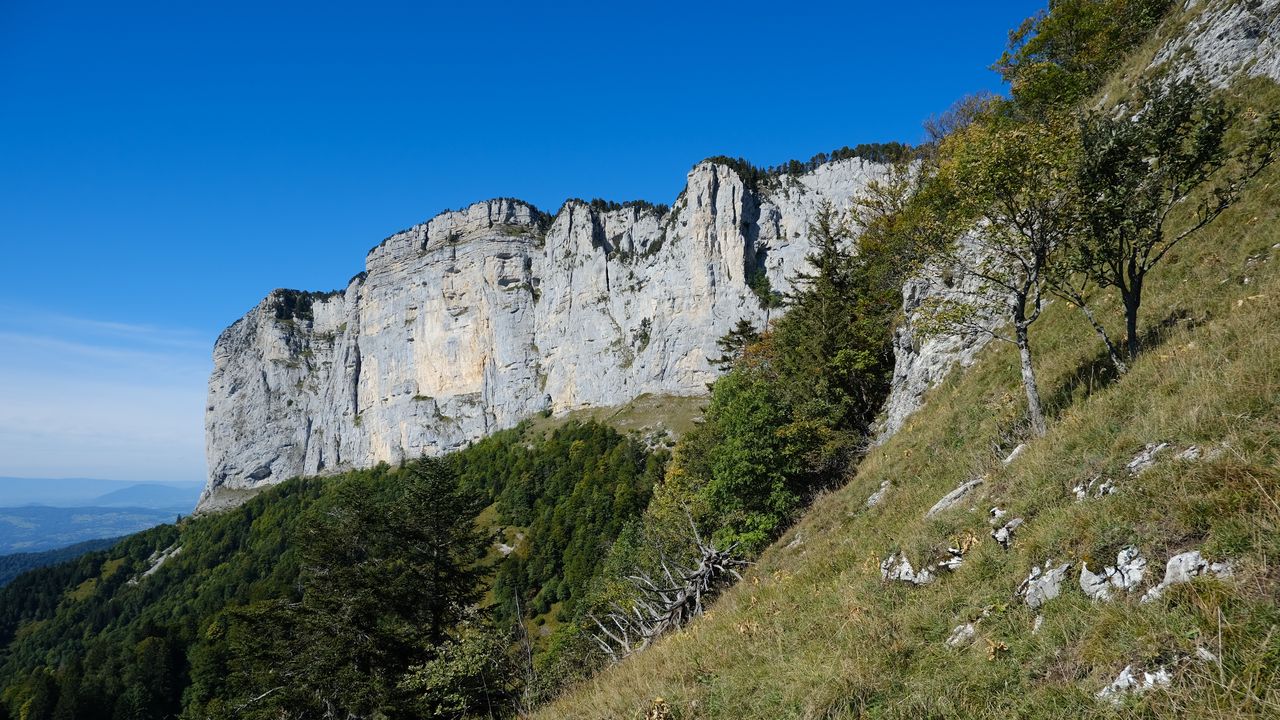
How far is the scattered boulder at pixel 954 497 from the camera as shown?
8.98 m

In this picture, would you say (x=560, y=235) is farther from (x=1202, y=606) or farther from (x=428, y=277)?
(x=1202, y=606)

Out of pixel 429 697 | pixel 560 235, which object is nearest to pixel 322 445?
pixel 560 235

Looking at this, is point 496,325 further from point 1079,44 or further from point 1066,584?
point 1066,584

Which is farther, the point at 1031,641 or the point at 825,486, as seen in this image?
the point at 825,486

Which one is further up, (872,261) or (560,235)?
(560,235)

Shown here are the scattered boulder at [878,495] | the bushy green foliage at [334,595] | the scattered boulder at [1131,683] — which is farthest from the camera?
the bushy green foliage at [334,595]

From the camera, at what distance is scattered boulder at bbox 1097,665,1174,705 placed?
3.63m

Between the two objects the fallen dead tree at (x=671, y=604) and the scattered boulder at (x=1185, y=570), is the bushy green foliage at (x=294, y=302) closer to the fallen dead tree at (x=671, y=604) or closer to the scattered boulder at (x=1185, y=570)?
the fallen dead tree at (x=671, y=604)

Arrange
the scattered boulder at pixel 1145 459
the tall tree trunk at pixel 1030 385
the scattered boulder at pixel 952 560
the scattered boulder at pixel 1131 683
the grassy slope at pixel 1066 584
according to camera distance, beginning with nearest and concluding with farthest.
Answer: the scattered boulder at pixel 1131 683, the grassy slope at pixel 1066 584, the scattered boulder at pixel 1145 459, the scattered boulder at pixel 952 560, the tall tree trunk at pixel 1030 385

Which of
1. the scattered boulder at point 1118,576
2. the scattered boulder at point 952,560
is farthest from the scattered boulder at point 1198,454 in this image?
the scattered boulder at point 952,560

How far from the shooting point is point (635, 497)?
70.1 meters

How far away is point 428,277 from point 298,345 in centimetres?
6903

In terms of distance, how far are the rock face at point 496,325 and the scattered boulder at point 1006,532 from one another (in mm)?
82894

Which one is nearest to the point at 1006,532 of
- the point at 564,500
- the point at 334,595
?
the point at 334,595
